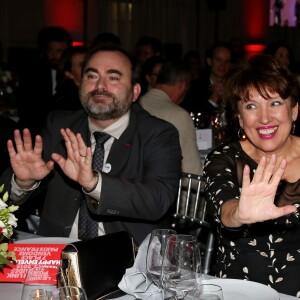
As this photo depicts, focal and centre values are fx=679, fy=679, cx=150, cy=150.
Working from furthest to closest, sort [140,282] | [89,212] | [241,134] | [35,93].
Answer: [35,93] < [89,212] < [241,134] < [140,282]

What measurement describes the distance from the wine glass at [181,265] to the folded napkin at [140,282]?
0.11 m

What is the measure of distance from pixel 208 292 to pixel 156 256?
256 millimetres

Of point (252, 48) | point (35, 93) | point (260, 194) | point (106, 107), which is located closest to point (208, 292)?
point (260, 194)

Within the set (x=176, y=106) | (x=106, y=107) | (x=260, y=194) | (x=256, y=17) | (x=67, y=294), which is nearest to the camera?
(x=67, y=294)

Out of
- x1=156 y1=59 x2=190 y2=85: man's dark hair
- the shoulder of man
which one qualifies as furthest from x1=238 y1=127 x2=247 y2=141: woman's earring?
x1=156 y1=59 x2=190 y2=85: man's dark hair

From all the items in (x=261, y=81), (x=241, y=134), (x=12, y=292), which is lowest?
(x=12, y=292)

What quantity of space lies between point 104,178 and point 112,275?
2.69 ft

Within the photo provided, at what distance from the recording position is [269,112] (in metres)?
2.65

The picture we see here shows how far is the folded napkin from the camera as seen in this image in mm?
1926

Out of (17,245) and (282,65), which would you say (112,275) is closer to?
(17,245)

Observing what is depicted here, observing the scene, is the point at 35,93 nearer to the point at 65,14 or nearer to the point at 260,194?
the point at 260,194

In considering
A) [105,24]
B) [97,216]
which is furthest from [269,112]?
[105,24]

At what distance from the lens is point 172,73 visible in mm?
5801

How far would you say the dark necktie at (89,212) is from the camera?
3.01 metres
